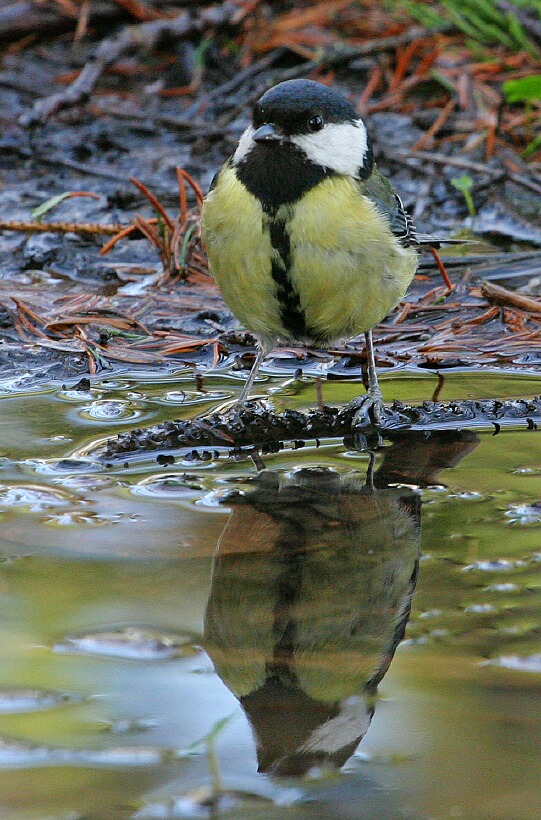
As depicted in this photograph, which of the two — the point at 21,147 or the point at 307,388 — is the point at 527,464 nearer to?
the point at 307,388

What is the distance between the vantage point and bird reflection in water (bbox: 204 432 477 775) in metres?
1.91

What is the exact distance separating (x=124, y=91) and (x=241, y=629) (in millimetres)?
5707

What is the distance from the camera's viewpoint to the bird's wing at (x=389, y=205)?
351cm

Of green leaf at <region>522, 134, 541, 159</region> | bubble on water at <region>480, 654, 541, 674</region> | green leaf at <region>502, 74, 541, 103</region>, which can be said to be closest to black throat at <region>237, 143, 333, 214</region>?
bubble on water at <region>480, 654, 541, 674</region>

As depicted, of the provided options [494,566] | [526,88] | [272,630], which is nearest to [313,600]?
[272,630]

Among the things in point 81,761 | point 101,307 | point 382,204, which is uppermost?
point 382,204

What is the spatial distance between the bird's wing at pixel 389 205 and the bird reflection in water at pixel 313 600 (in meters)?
0.91

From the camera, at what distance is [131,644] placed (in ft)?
7.00

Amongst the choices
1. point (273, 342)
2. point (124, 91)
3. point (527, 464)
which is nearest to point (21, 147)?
point (124, 91)

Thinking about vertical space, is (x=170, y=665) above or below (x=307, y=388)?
above

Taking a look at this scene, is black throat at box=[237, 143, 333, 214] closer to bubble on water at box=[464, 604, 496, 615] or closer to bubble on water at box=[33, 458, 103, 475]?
bubble on water at box=[33, 458, 103, 475]

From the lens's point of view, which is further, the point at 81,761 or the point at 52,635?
the point at 52,635

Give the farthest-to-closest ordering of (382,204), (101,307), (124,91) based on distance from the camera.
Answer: (124,91) < (101,307) < (382,204)

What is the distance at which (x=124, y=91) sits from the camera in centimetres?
714
